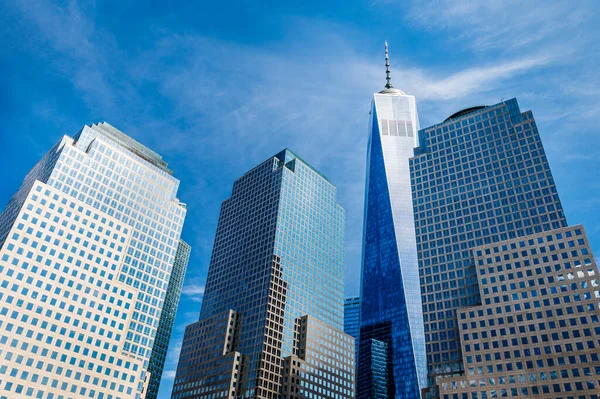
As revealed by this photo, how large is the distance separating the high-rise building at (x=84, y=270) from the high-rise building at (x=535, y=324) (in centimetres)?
9083

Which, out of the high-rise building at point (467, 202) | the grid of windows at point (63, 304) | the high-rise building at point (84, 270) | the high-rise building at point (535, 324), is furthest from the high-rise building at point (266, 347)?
the high-rise building at point (535, 324)

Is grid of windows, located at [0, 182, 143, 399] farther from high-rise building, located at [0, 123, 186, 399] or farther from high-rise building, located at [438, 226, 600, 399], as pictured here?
high-rise building, located at [438, 226, 600, 399]

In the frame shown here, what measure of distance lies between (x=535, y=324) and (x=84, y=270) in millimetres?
120932

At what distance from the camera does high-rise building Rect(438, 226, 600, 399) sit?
344 feet

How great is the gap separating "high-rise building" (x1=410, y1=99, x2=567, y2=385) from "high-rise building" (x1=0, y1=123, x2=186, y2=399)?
89.9m

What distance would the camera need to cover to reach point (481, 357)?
11569cm

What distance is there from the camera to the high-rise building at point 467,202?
14412 centimetres

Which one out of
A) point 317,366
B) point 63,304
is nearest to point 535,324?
point 317,366

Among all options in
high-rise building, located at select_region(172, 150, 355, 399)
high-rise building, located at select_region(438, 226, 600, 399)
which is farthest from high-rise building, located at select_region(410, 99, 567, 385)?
high-rise building, located at select_region(172, 150, 355, 399)

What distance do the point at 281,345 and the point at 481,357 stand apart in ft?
271

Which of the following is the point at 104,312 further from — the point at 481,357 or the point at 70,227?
the point at 481,357

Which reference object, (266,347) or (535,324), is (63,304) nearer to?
(266,347)

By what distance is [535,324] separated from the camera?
113 m

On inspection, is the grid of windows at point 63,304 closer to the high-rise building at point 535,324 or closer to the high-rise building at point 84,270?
the high-rise building at point 84,270
